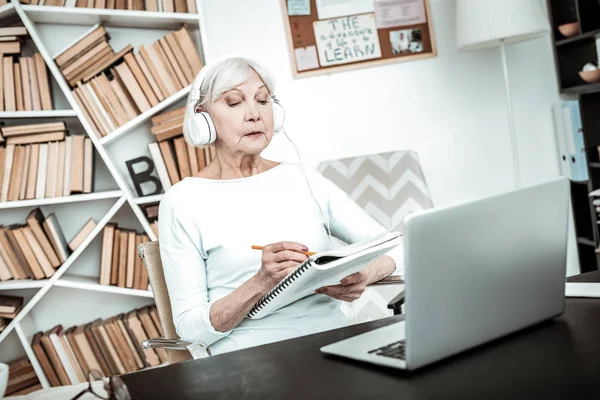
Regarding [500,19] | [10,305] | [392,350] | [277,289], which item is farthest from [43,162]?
[392,350]

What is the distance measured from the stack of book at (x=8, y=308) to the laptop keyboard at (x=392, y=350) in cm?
229

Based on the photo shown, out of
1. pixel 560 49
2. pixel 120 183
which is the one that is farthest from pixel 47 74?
pixel 560 49

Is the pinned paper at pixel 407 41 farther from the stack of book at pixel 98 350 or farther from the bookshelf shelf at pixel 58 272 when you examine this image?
the stack of book at pixel 98 350

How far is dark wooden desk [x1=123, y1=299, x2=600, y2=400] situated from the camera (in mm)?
815

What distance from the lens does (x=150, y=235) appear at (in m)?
2.88

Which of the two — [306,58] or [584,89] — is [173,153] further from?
[584,89]

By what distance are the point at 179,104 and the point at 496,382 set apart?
246 cm

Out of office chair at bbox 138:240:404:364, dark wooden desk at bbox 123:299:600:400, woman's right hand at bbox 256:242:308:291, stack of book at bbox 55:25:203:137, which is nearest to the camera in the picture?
dark wooden desk at bbox 123:299:600:400

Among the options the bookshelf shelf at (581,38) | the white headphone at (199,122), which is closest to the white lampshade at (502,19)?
the bookshelf shelf at (581,38)

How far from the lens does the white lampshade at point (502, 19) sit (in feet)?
9.45

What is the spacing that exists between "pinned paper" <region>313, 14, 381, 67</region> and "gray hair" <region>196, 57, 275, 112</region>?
59.0 inches

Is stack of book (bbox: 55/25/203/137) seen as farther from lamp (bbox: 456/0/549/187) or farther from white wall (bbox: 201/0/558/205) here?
lamp (bbox: 456/0/549/187)

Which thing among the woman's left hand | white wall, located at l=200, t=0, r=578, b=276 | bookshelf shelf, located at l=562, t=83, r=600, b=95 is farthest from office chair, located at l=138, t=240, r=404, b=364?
bookshelf shelf, located at l=562, t=83, r=600, b=95

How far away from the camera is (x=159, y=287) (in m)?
1.69
